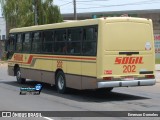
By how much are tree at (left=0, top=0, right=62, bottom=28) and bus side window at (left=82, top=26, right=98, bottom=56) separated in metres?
34.7

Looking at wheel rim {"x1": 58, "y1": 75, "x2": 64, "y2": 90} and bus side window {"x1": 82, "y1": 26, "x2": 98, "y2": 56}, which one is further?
wheel rim {"x1": 58, "y1": 75, "x2": 64, "y2": 90}

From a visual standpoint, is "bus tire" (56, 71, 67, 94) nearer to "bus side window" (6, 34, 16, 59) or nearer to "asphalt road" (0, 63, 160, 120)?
"asphalt road" (0, 63, 160, 120)

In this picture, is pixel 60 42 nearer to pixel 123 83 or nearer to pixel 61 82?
pixel 61 82

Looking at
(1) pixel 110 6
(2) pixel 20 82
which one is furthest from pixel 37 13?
(2) pixel 20 82

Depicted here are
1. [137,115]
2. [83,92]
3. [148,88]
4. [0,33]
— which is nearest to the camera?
[137,115]

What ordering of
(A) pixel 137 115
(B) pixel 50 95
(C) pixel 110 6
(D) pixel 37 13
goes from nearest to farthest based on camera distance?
(A) pixel 137 115, (B) pixel 50 95, (D) pixel 37 13, (C) pixel 110 6

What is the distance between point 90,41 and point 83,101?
2060 millimetres

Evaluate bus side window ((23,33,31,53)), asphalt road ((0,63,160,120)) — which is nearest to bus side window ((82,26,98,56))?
asphalt road ((0,63,160,120))

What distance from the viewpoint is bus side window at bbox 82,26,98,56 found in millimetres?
14586

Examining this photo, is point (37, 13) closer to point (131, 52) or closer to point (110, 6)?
point (110, 6)

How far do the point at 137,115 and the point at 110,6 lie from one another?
4381 centimetres

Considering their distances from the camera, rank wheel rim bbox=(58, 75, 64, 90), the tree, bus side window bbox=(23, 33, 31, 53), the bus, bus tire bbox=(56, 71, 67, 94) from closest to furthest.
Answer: the bus → bus tire bbox=(56, 71, 67, 94) → wheel rim bbox=(58, 75, 64, 90) → bus side window bbox=(23, 33, 31, 53) → the tree

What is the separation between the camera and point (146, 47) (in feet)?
49.7

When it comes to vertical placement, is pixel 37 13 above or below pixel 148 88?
above
